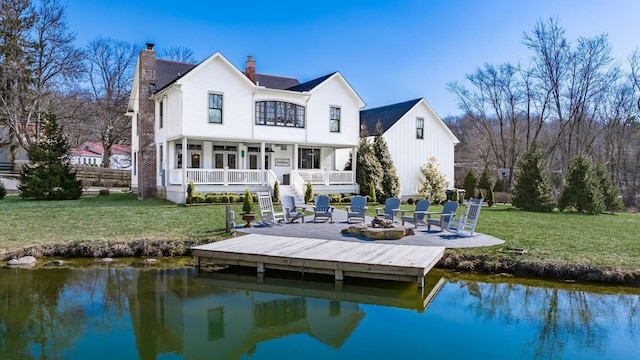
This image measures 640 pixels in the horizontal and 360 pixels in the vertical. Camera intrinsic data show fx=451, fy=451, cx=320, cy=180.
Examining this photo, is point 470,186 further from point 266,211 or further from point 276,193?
point 266,211

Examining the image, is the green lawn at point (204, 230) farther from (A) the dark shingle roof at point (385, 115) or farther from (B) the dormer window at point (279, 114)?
(A) the dark shingle roof at point (385, 115)

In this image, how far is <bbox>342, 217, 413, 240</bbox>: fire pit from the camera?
11.7m

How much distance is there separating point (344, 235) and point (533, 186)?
14.4 meters

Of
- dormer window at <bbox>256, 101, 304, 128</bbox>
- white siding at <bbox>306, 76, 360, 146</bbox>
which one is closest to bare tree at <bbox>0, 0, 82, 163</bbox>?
dormer window at <bbox>256, 101, 304, 128</bbox>

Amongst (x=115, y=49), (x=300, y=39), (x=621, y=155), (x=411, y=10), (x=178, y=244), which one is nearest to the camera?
(x=178, y=244)

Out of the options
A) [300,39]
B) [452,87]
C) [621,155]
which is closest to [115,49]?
[300,39]

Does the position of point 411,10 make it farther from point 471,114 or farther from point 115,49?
point 115,49

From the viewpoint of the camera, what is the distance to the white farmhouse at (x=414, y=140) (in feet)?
89.7

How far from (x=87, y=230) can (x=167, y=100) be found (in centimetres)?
1106

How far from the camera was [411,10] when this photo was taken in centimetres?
2130

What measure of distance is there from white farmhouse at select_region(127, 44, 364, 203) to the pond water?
1235 centimetres

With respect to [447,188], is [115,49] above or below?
above

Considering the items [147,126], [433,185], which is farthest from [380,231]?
[147,126]

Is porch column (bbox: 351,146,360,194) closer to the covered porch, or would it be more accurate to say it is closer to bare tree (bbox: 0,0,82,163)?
the covered porch
